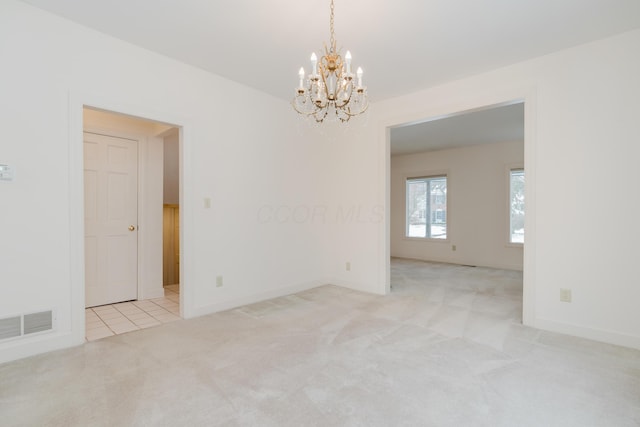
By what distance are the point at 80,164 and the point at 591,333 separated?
460cm

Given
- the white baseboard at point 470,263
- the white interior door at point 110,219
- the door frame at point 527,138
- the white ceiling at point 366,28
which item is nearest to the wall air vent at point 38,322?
the white interior door at point 110,219

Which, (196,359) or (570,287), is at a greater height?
(570,287)

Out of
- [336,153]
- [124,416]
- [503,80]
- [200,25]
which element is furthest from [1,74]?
[503,80]

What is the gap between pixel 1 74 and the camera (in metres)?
2.23

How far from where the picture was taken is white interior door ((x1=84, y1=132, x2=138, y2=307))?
3.63m

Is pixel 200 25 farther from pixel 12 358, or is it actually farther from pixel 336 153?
pixel 12 358

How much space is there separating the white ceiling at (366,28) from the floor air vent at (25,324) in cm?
233

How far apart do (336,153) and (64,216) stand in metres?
3.35

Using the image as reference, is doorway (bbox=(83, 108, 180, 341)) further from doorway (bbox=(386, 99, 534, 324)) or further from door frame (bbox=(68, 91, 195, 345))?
doorway (bbox=(386, 99, 534, 324))

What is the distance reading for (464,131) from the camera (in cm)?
558

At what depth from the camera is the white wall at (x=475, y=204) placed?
6.31 meters

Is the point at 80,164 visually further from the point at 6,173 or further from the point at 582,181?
the point at 582,181

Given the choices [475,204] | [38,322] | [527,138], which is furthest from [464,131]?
[38,322]

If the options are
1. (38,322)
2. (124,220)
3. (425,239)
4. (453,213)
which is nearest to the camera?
(38,322)
